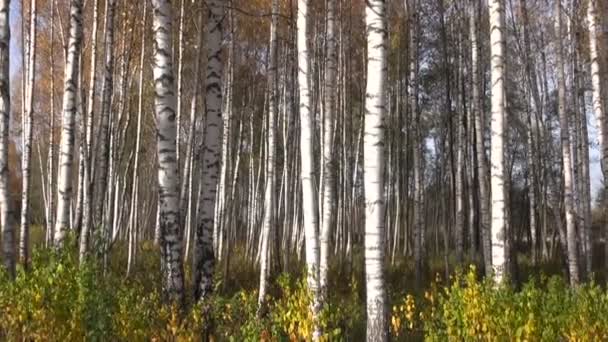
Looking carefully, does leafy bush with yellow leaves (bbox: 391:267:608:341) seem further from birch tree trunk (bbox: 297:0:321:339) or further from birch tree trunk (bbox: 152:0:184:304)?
birch tree trunk (bbox: 152:0:184:304)

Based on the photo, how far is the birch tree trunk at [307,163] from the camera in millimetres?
6634

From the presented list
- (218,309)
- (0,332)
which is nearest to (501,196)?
(218,309)

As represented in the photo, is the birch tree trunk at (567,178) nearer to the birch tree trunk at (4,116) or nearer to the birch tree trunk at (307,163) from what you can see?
the birch tree trunk at (307,163)

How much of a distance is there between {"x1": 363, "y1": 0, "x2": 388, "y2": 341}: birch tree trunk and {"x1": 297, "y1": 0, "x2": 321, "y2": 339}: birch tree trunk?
1015 millimetres

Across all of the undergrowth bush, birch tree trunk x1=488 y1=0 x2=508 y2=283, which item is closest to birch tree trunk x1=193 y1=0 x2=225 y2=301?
the undergrowth bush

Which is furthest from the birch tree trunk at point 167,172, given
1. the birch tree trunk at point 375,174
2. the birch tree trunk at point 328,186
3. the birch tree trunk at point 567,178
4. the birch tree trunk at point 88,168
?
the birch tree trunk at point 567,178

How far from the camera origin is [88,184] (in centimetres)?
1094

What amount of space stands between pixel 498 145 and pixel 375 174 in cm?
207

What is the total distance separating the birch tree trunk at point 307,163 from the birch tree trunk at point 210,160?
3.15 ft

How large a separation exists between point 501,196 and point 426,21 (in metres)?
15.4

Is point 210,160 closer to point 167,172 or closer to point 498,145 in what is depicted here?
point 167,172

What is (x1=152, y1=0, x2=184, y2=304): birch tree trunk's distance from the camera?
20.1 ft

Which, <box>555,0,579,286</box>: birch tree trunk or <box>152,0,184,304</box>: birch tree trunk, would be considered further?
<box>555,0,579,286</box>: birch tree trunk

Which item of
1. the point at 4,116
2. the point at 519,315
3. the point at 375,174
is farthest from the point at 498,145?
the point at 4,116
